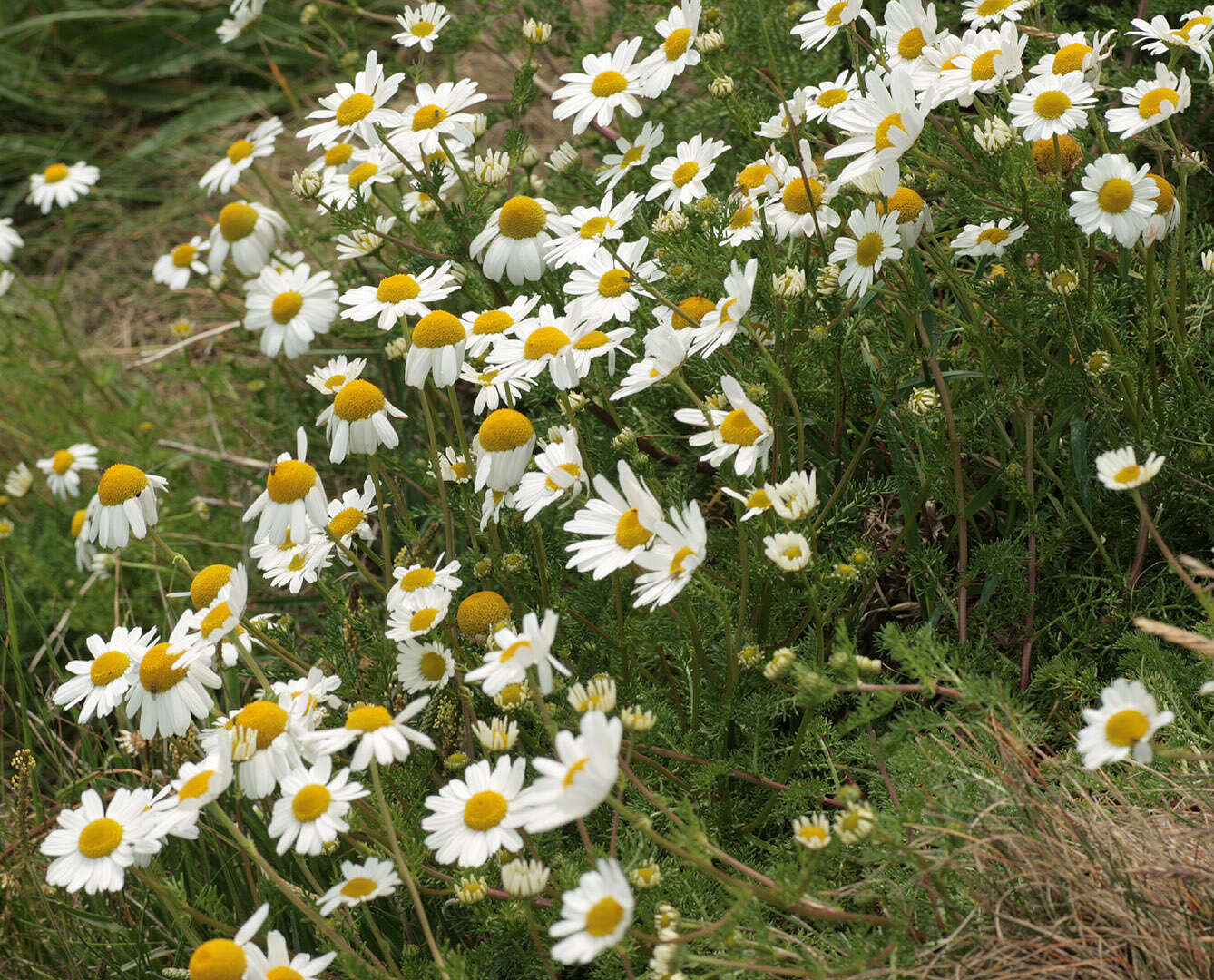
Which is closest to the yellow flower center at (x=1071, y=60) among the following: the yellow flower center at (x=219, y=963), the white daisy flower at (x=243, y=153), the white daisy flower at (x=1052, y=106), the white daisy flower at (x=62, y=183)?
the white daisy flower at (x=1052, y=106)

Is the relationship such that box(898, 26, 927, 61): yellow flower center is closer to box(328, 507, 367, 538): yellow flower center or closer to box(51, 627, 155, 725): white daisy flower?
box(328, 507, 367, 538): yellow flower center

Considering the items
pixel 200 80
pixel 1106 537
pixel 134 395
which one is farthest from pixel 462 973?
pixel 200 80

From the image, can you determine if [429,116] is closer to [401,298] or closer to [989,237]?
[401,298]

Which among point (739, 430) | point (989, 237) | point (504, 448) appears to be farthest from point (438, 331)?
point (989, 237)

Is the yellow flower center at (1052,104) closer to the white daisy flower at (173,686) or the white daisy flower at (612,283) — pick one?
the white daisy flower at (612,283)

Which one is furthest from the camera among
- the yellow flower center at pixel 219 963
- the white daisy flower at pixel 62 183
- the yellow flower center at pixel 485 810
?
the white daisy flower at pixel 62 183
